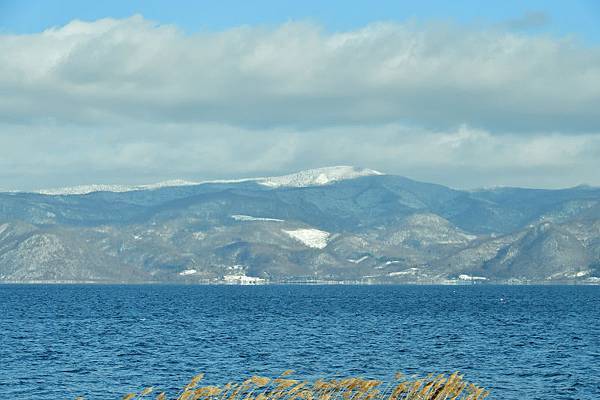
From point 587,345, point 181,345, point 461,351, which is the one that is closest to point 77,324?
point 181,345

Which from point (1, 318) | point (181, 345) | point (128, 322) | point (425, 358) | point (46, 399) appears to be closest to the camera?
point (46, 399)

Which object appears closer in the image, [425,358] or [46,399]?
[46,399]

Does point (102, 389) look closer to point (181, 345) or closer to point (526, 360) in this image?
point (181, 345)

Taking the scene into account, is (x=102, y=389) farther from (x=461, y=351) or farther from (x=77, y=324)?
(x=77, y=324)

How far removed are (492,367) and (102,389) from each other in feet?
143

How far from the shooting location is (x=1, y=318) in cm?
19788

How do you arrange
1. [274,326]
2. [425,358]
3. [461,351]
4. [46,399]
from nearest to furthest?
[46,399], [425,358], [461,351], [274,326]

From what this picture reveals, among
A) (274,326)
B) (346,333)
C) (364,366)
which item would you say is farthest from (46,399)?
(274,326)

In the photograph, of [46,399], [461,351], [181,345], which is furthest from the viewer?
[181,345]

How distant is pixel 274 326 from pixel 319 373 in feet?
244

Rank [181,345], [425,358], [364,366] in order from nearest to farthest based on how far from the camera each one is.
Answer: [364,366] → [425,358] → [181,345]

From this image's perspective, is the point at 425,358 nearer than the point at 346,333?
Yes

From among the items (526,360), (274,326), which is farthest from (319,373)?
(274,326)

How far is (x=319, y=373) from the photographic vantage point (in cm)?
9675
